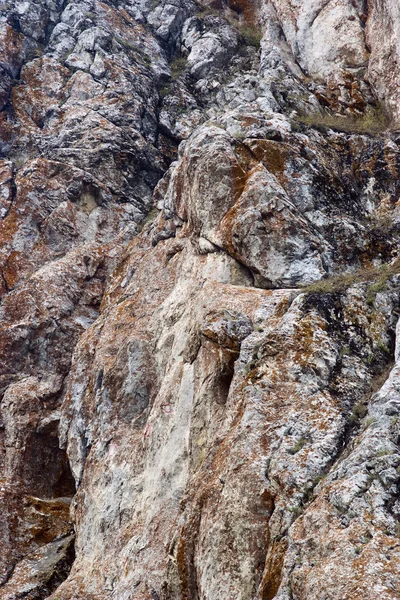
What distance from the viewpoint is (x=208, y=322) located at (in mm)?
17703

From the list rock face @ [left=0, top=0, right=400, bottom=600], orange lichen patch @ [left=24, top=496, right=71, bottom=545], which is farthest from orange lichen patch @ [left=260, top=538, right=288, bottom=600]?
orange lichen patch @ [left=24, top=496, right=71, bottom=545]

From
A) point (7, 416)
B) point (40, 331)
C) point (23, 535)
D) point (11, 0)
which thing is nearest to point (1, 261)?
point (40, 331)

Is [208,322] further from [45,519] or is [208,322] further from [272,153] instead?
[45,519]

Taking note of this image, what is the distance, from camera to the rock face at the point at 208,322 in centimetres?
1245

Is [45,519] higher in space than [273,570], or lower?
lower

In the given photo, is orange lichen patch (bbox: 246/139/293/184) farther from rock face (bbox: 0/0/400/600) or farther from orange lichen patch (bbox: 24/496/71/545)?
orange lichen patch (bbox: 24/496/71/545)

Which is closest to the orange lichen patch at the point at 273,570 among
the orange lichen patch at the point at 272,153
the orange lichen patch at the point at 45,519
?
the orange lichen patch at the point at 272,153

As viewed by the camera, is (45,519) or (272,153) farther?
(45,519)

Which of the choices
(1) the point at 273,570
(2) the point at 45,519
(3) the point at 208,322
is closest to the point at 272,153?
(3) the point at 208,322

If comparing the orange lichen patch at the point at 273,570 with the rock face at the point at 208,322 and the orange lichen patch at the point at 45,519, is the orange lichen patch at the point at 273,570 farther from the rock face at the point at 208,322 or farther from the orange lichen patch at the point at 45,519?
the orange lichen patch at the point at 45,519

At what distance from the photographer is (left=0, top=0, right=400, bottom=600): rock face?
40.8 ft

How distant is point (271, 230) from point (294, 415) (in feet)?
29.1

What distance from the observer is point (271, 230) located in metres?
20.5

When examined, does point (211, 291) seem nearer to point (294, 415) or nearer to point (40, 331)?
point (294, 415)
